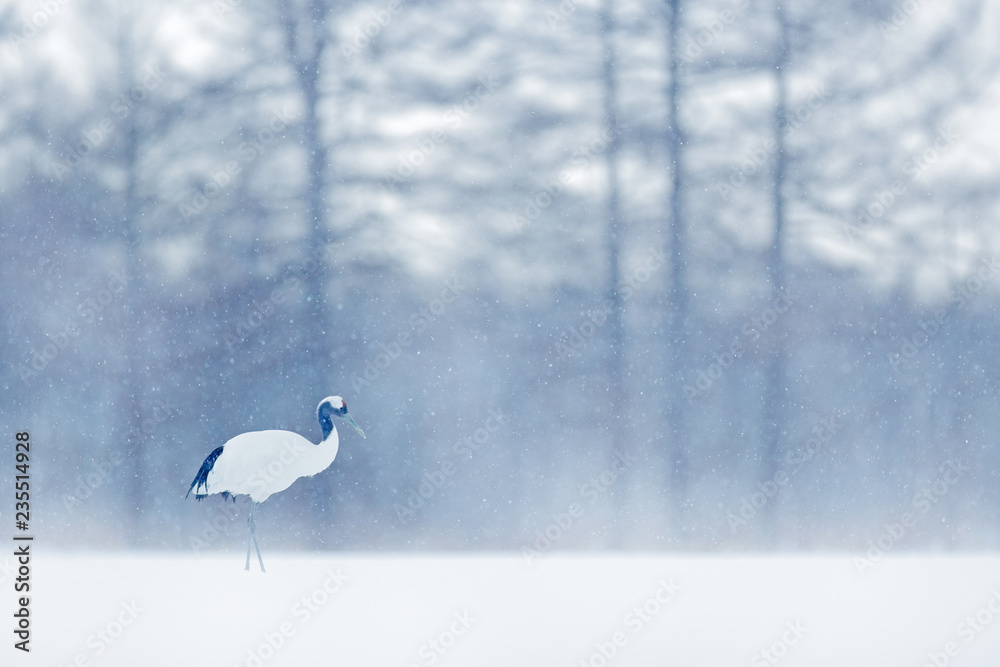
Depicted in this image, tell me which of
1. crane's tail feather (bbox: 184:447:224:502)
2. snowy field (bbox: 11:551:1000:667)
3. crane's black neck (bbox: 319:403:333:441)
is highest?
crane's black neck (bbox: 319:403:333:441)

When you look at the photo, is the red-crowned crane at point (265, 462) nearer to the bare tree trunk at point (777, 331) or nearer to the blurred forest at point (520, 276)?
the blurred forest at point (520, 276)

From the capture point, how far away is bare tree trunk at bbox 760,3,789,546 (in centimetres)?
514

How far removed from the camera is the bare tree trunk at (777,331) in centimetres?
514

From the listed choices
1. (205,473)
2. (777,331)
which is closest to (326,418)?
(205,473)

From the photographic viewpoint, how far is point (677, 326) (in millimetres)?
5152

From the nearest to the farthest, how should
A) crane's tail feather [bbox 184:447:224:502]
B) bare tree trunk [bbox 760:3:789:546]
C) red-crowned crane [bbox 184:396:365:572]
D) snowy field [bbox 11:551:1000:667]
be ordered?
snowy field [bbox 11:551:1000:667] → red-crowned crane [bbox 184:396:365:572] → crane's tail feather [bbox 184:447:224:502] → bare tree trunk [bbox 760:3:789:546]

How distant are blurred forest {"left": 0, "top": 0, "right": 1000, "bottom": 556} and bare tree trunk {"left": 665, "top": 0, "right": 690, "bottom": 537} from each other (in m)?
0.02

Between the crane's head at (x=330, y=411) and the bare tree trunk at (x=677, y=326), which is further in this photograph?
the bare tree trunk at (x=677, y=326)

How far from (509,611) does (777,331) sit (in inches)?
94.6

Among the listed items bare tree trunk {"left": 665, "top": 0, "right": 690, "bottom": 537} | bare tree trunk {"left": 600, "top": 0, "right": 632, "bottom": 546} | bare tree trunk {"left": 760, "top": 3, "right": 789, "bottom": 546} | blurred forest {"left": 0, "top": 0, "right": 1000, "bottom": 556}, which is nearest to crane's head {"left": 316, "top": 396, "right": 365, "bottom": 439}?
blurred forest {"left": 0, "top": 0, "right": 1000, "bottom": 556}

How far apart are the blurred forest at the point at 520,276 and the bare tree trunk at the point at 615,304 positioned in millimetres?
16

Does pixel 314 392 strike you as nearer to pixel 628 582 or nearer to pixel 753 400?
pixel 628 582

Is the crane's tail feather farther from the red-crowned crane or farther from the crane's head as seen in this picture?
the crane's head

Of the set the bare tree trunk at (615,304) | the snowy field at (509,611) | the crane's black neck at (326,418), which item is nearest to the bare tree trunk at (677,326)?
the bare tree trunk at (615,304)
